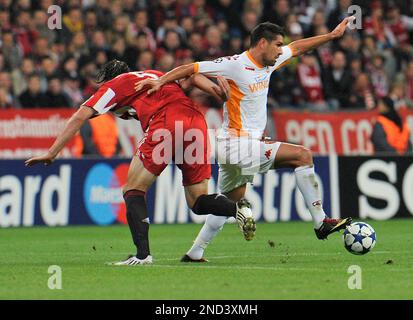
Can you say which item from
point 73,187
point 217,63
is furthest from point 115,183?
point 217,63

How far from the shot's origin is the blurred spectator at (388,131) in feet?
68.3

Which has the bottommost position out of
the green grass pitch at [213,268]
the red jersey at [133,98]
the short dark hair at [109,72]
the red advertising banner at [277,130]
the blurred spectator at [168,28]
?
the green grass pitch at [213,268]

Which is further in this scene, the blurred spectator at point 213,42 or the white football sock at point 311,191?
the blurred spectator at point 213,42

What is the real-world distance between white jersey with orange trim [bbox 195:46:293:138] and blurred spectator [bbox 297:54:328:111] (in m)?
10.8

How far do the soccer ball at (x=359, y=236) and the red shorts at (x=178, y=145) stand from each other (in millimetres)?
1476

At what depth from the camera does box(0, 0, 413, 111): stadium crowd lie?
21.1 metres

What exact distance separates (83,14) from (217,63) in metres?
11.1

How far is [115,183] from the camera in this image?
707 inches

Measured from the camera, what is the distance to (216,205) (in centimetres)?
1098

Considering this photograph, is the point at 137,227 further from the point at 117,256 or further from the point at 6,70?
the point at 6,70

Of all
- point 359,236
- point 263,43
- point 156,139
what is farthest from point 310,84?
point 156,139

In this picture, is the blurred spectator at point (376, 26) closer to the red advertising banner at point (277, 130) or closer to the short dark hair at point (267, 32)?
the red advertising banner at point (277, 130)

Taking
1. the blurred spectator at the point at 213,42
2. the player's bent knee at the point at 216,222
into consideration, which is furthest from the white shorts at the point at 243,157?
the blurred spectator at the point at 213,42
